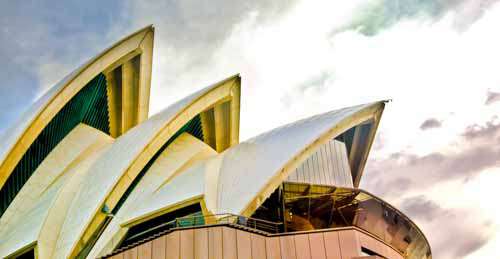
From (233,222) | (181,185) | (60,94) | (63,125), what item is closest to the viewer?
(233,222)

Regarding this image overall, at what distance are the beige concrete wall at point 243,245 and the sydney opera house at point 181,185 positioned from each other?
2 centimetres

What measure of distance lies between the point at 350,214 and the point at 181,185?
5.29 metres

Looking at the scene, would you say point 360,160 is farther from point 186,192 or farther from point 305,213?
point 186,192

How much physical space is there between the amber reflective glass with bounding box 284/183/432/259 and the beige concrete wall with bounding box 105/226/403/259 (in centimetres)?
438

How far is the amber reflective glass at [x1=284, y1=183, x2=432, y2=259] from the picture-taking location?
17.6 m

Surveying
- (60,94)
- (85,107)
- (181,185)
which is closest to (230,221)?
(181,185)

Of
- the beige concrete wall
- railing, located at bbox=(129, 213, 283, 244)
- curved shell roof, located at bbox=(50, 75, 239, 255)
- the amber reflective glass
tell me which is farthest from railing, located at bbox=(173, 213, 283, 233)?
curved shell roof, located at bbox=(50, 75, 239, 255)

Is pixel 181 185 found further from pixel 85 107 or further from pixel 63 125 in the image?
pixel 85 107

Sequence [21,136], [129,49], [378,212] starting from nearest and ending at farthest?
[378,212]
[21,136]
[129,49]

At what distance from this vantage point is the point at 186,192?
734 inches

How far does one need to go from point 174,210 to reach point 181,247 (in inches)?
213

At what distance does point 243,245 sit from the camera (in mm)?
12898

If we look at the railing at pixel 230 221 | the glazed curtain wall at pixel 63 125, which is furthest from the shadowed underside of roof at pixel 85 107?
the railing at pixel 230 221

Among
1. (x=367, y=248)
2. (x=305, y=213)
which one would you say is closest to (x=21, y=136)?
(x=305, y=213)
